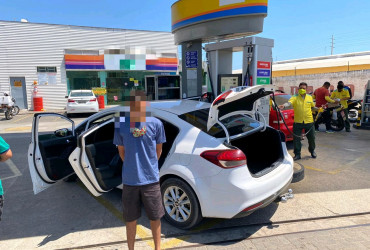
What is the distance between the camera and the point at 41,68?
1839cm

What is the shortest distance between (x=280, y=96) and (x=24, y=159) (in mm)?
6933

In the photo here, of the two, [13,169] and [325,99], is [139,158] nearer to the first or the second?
[13,169]

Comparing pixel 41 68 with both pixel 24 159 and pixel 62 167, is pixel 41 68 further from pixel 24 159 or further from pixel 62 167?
pixel 62 167

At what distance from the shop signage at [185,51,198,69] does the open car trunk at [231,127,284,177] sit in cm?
362

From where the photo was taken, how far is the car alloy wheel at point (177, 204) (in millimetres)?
3252

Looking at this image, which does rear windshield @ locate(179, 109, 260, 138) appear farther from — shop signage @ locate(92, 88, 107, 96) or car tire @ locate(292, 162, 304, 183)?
shop signage @ locate(92, 88, 107, 96)

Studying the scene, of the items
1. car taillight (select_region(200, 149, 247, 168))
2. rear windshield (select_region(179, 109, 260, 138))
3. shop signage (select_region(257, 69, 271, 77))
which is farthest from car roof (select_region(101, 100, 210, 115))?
shop signage (select_region(257, 69, 271, 77))

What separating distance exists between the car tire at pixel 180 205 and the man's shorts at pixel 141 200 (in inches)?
21.2

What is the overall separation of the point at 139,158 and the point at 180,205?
105cm

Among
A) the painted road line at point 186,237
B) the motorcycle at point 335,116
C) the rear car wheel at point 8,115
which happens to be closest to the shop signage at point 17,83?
the rear car wheel at point 8,115

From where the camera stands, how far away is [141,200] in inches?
107

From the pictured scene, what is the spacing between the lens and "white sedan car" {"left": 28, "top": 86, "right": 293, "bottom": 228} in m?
2.96

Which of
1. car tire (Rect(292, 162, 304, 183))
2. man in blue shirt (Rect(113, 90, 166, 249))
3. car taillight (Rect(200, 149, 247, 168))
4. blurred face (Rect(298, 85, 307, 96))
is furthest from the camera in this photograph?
blurred face (Rect(298, 85, 307, 96))

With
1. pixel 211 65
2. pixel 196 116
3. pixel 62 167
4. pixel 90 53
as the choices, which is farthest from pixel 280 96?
pixel 90 53
